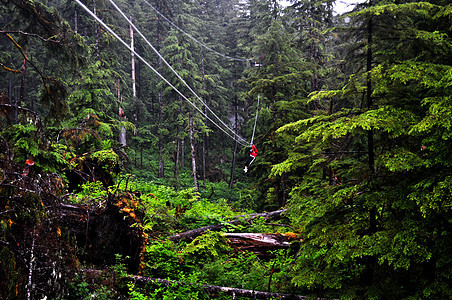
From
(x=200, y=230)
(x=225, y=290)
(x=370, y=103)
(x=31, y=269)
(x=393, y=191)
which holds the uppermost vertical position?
(x=370, y=103)

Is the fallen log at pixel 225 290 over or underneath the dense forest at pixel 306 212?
underneath

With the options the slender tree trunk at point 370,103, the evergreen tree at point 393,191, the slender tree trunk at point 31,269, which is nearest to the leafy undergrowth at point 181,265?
the slender tree trunk at point 31,269

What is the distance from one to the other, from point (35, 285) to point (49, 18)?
259 inches

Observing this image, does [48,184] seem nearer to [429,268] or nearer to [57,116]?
[57,116]

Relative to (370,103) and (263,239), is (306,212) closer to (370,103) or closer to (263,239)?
(370,103)

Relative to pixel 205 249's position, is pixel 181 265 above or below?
below

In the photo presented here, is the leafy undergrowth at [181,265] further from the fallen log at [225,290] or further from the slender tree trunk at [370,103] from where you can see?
the slender tree trunk at [370,103]

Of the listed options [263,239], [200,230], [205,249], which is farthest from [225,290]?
[200,230]

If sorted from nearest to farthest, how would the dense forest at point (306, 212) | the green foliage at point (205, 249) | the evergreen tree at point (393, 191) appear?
the evergreen tree at point (393, 191) → the dense forest at point (306, 212) → the green foliage at point (205, 249)

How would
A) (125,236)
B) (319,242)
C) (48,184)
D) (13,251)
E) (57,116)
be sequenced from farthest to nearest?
1. (57,116)
2. (125,236)
3. (48,184)
4. (319,242)
5. (13,251)

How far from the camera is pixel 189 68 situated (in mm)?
22625

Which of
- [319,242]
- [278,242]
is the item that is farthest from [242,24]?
[319,242]

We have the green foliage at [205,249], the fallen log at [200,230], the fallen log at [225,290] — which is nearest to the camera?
the fallen log at [225,290]

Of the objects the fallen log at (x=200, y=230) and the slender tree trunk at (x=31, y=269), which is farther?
the fallen log at (x=200, y=230)
